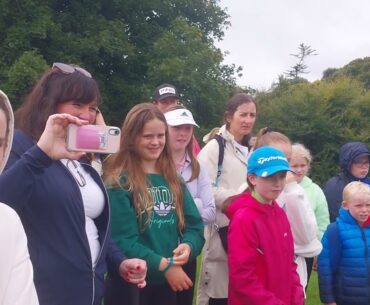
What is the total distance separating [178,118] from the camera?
4.48m

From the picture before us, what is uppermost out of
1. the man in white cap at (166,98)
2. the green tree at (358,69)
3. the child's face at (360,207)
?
the green tree at (358,69)

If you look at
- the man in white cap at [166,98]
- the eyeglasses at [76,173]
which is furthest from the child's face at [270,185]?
the man in white cap at [166,98]

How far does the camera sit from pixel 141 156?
12.5 ft

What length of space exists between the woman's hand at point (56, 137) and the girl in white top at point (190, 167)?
5.85 ft

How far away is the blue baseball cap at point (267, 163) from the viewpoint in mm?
3869

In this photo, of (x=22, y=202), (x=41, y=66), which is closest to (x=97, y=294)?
(x=22, y=202)

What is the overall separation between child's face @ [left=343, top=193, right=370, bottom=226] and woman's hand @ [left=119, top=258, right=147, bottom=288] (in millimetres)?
2188

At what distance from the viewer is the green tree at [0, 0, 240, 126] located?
60.9 feet

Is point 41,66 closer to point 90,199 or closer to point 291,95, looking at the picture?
point 291,95

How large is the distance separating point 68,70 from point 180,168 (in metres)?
1.64

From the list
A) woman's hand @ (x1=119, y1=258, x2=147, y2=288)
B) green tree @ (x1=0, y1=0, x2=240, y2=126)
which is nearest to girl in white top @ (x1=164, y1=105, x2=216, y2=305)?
woman's hand @ (x1=119, y1=258, x2=147, y2=288)

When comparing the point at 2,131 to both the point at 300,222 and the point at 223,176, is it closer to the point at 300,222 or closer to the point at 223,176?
the point at 300,222

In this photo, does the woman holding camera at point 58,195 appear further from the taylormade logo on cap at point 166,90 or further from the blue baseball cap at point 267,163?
the taylormade logo on cap at point 166,90

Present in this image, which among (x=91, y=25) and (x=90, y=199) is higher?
(x=91, y=25)
